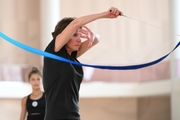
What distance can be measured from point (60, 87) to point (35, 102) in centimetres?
127

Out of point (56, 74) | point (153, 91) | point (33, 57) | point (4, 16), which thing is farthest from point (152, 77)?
point (56, 74)

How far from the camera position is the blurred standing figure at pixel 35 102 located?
8.27 feet

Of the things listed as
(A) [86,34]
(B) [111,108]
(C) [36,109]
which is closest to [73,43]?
(A) [86,34]

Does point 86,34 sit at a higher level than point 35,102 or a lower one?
higher

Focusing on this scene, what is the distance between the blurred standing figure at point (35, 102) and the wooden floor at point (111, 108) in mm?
363

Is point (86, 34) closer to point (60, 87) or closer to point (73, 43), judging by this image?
point (73, 43)

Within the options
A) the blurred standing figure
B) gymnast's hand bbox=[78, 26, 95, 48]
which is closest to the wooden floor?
the blurred standing figure

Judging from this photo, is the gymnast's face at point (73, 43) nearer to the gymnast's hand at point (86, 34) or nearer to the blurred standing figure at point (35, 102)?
the gymnast's hand at point (86, 34)

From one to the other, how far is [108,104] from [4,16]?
1.10 metres

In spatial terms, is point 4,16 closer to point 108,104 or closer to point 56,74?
point 108,104

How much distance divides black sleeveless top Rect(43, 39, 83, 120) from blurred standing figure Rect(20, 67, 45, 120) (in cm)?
117

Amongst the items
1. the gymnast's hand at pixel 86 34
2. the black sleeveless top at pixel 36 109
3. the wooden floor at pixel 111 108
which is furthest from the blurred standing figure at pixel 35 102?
the gymnast's hand at pixel 86 34

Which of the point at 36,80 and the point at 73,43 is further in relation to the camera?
the point at 36,80

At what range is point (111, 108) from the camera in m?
3.00
